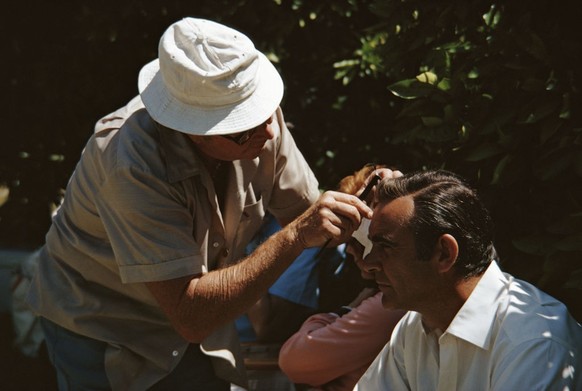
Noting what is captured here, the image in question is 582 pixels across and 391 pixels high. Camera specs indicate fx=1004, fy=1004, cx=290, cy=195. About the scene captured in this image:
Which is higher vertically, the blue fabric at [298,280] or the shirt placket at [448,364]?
the shirt placket at [448,364]

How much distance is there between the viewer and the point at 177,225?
3166 mm

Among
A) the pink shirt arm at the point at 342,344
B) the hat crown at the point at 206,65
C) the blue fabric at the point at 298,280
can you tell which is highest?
the hat crown at the point at 206,65

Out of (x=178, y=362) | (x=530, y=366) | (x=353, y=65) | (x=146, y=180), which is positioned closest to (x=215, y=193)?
(x=146, y=180)

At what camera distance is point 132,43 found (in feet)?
18.4

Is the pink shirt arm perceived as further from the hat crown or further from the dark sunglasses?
the hat crown

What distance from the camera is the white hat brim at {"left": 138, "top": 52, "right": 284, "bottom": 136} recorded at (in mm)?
3119

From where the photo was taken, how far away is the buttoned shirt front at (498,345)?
2.65m

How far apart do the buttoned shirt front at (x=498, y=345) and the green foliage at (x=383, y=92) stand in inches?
8.2

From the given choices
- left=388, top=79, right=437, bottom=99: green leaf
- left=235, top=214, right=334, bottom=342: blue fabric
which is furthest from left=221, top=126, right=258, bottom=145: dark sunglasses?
left=235, top=214, right=334, bottom=342: blue fabric

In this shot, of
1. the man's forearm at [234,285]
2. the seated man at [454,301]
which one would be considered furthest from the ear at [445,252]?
the man's forearm at [234,285]

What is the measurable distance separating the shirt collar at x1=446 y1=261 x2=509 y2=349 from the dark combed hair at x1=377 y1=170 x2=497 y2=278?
0.06m

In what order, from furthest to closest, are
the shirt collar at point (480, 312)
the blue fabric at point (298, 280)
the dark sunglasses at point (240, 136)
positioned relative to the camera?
the blue fabric at point (298, 280) → the dark sunglasses at point (240, 136) → the shirt collar at point (480, 312)

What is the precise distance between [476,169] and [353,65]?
5.69 feet

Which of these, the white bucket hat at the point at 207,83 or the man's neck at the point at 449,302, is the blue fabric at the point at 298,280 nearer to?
the white bucket hat at the point at 207,83
